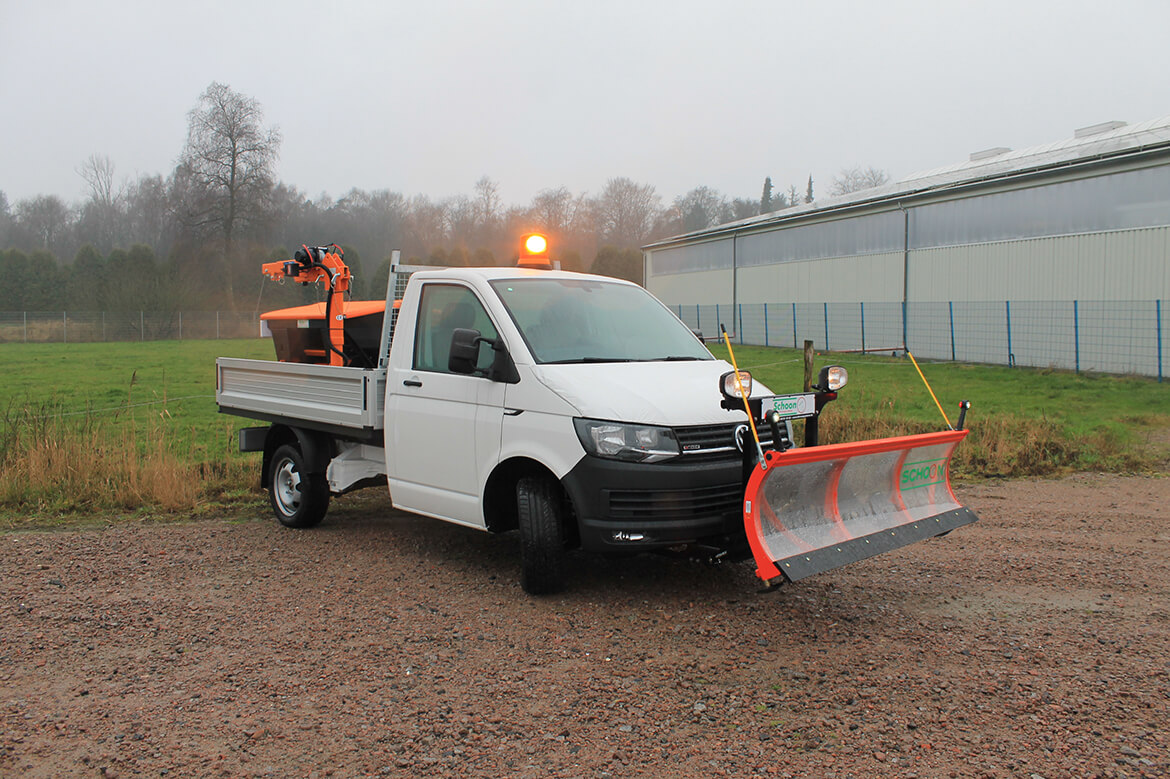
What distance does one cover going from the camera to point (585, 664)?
4.50 meters

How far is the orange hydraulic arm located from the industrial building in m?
21.0

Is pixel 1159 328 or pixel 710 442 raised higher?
pixel 1159 328

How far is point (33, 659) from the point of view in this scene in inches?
185

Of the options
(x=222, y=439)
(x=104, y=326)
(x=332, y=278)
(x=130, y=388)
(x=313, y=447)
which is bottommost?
(x=222, y=439)

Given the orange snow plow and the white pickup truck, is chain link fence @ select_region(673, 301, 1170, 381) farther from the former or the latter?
the orange snow plow

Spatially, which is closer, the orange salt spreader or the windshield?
the windshield

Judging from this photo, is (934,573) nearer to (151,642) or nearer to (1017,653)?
(1017,653)

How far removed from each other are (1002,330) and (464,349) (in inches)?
993

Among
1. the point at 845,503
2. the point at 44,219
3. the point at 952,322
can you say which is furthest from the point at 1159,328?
the point at 44,219

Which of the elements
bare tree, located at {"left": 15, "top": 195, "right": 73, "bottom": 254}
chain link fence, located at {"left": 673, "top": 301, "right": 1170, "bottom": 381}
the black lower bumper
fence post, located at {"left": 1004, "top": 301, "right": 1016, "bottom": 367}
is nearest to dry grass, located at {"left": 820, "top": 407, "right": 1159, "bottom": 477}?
the black lower bumper

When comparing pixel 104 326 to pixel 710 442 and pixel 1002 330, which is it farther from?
pixel 710 442

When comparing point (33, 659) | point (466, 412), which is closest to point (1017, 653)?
point (466, 412)

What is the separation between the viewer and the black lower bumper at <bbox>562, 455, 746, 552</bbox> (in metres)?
5.03

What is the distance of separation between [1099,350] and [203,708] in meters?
25.0
